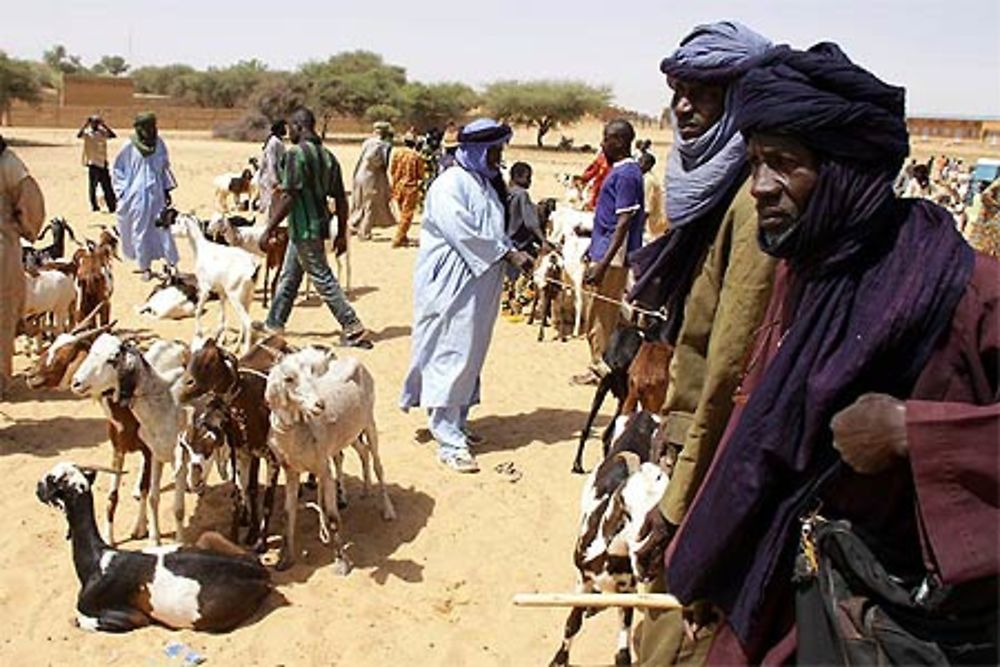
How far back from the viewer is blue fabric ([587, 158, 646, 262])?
22.9 ft

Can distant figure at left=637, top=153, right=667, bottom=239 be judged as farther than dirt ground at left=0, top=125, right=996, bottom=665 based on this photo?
Yes

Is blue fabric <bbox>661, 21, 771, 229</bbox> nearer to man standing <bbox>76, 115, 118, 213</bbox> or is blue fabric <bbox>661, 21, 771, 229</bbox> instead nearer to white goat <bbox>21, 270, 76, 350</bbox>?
white goat <bbox>21, 270, 76, 350</bbox>

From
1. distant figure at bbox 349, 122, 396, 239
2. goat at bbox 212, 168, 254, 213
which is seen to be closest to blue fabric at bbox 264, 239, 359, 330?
distant figure at bbox 349, 122, 396, 239

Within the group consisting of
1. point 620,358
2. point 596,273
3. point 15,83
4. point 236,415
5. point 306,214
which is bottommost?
point 236,415

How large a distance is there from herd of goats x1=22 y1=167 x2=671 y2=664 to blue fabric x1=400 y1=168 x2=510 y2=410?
96cm

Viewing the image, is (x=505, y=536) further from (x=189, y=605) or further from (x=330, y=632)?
(x=189, y=605)

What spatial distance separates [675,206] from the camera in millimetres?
2648

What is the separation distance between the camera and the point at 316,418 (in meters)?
4.71

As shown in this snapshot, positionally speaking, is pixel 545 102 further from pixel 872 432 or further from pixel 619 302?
pixel 872 432

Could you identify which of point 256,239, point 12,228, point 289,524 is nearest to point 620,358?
point 289,524

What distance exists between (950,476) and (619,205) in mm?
5488

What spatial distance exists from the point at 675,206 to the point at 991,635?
139 cm

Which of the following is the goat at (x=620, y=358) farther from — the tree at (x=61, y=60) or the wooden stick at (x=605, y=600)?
the tree at (x=61, y=60)

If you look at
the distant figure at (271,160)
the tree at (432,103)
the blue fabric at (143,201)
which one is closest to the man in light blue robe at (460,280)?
the blue fabric at (143,201)
